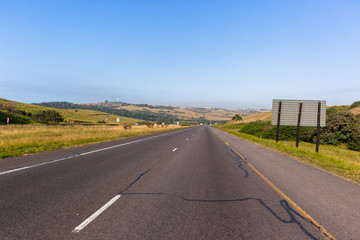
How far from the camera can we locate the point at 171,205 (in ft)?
15.9

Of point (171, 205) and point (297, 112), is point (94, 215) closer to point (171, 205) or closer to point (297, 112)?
point (171, 205)

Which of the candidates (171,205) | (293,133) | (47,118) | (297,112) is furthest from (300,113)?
(47,118)

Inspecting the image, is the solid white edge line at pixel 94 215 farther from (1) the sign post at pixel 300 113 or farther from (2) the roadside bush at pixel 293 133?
(2) the roadside bush at pixel 293 133

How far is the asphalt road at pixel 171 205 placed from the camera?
3.68 meters

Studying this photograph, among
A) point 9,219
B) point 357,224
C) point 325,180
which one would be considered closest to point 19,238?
point 9,219

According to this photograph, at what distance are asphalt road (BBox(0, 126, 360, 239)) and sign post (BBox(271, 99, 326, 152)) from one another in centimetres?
1301

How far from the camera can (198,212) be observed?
14.8 ft

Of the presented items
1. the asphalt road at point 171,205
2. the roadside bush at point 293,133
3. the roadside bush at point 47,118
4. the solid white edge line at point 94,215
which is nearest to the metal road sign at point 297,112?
the roadside bush at point 293,133

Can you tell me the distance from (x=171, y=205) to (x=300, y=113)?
19623 millimetres

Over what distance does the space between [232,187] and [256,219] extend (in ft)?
7.23

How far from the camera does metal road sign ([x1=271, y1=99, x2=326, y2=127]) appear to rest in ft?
64.7

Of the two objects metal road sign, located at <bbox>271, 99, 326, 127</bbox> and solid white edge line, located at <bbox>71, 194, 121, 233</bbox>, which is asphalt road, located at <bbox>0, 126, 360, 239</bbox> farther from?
metal road sign, located at <bbox>271, 99, 326, 127</bbox>

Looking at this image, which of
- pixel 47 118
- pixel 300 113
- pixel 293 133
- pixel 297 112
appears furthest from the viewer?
pixel 47 118

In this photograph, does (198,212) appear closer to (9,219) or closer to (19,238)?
(19,238)
